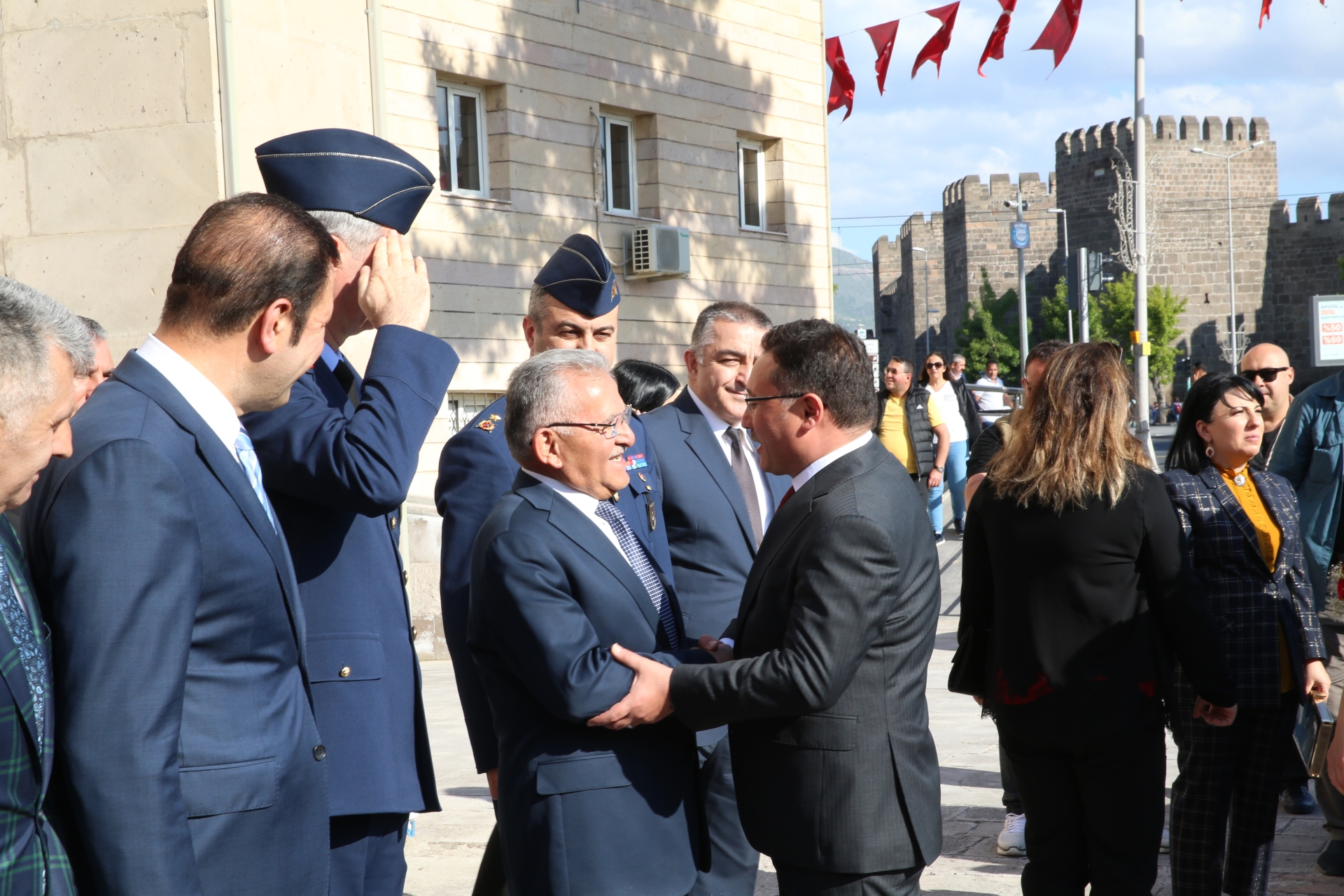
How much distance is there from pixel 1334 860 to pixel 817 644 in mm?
3107

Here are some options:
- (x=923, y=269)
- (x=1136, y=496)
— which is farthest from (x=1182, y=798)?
(x=923, y=269)

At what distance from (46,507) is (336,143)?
45.1 inches

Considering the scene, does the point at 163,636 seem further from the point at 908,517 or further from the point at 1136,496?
the point at 1136,496

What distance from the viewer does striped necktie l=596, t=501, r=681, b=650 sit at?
278cm

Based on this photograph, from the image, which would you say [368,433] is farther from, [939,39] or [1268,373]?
[939,39]

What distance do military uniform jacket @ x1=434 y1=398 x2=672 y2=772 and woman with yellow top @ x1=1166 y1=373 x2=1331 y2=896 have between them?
6.05ft

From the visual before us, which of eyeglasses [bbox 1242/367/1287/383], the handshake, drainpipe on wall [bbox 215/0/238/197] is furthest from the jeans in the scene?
the handshake

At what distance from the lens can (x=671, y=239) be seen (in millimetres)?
15500

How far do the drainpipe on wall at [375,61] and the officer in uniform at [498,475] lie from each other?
2684 millimetres

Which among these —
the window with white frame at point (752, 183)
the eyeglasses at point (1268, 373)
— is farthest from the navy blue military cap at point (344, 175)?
the window with white frame at point (752, 183)

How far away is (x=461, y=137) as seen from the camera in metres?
14.0

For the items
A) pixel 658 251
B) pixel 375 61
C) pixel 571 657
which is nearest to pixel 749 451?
pixel 571 657

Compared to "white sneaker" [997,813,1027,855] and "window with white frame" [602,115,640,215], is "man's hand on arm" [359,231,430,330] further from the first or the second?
"window with white frame" [602,115,640,215]

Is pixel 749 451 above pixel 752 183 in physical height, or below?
below
